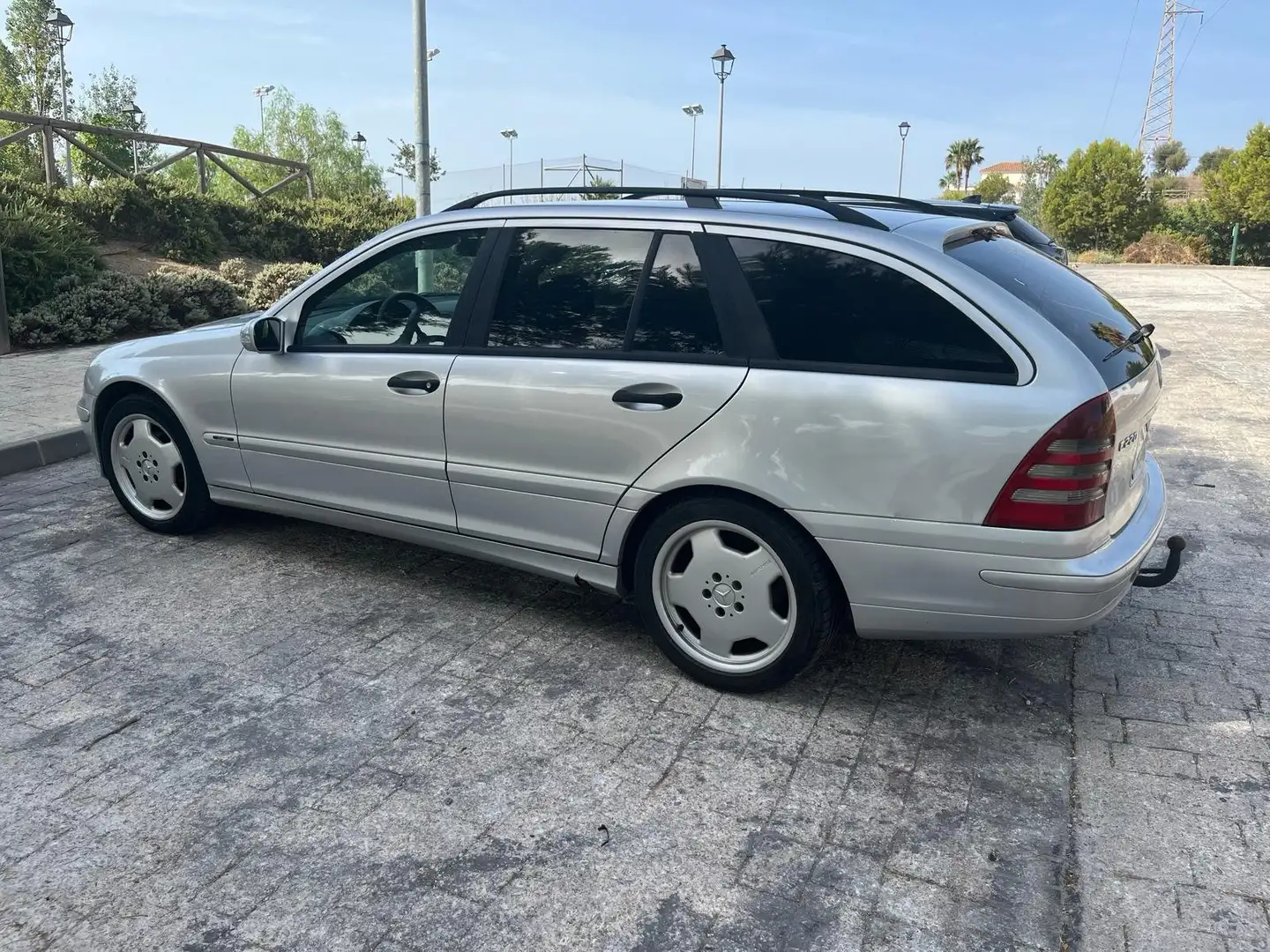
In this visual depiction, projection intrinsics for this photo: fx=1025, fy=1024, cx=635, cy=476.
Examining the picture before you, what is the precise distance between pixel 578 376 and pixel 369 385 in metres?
1.01

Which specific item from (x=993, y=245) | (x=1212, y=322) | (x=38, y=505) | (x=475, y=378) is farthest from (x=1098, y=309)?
(x=1212, y=322)

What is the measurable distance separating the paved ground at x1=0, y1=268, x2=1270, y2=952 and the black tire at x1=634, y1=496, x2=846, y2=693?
101 millimetres

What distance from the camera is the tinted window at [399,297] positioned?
406 centimetres

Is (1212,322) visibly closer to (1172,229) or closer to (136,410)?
(136,410)

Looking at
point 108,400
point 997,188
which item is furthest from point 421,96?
point 997,188

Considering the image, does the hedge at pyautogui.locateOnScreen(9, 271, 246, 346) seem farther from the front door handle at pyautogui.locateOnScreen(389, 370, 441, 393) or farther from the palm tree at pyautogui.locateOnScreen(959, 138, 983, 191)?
the palm tree at pyautogui.locateOnScreen(959, 138, 983, 191)

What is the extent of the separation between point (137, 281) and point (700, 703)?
10.7m

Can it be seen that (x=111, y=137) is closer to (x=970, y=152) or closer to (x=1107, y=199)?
(x=1107, y=199)

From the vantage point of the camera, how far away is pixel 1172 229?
130ft

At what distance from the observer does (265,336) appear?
434 centimetres

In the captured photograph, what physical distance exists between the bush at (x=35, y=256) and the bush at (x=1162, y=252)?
104 ft

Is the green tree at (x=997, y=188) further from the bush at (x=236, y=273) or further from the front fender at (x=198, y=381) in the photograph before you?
the front fender at (x=198, y=381)

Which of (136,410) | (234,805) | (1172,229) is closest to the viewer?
(234,805)

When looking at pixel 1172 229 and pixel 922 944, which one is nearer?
pixel 922 944
